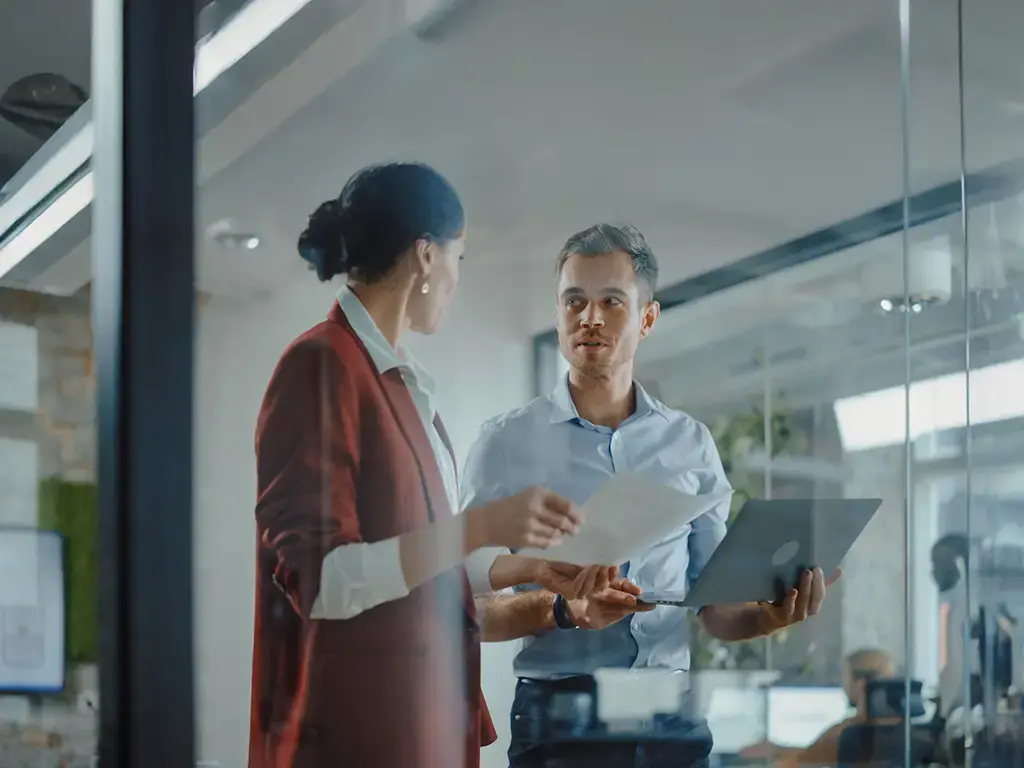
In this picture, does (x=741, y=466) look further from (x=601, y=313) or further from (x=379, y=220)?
(x=379, y=220)

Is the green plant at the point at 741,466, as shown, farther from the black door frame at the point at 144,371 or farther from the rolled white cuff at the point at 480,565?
the black door frame at the point at 144,371

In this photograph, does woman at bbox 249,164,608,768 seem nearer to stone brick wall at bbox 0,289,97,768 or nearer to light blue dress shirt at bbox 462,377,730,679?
light blue dress shirt at bbox 462,377,730,679

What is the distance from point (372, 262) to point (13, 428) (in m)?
0.53

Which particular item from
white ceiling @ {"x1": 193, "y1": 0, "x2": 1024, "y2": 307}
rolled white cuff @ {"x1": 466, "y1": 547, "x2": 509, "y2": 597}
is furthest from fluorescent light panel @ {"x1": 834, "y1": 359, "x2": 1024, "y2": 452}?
rolled white cuff @ {"x1": 466, "y1": 547, "x2": 509, "y2": 597}

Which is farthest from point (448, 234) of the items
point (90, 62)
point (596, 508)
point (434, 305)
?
point (90, 62)

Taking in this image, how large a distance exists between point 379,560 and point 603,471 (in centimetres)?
31

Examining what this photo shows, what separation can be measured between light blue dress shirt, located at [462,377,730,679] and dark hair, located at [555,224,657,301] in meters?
0.14

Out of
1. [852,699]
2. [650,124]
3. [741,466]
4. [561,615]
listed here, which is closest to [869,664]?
[852,699]

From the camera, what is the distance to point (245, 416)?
5.05ft

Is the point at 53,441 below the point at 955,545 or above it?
above

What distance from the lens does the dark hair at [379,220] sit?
1570mm

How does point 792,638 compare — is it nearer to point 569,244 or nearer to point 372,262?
point 569,244

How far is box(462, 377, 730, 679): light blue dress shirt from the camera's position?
1.57 m

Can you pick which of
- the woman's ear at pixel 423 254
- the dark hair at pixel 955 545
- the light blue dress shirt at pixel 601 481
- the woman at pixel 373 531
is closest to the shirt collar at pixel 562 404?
the light blue dress shirt at pixel 601 481
